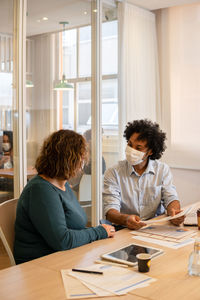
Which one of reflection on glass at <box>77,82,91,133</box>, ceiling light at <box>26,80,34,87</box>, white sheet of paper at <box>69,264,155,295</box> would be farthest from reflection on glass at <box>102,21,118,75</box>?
white sheet of paper at <box>69,264,155,295</box>

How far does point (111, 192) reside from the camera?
255 cm

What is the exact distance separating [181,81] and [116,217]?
2.67 m

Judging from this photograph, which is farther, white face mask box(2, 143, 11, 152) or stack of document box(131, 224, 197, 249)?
white face mask box(2, 143, 11, 152)

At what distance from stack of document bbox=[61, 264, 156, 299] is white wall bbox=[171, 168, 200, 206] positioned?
10.5ft

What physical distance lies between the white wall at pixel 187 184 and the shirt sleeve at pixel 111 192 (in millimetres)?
2176

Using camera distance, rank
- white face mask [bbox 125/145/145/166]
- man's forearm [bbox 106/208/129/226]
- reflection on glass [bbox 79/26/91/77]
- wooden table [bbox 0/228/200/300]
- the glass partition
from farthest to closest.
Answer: reflection on glass [bbox 79/26/91/77]
the glass partition
white face mask [bbox 125/145/145/166]
man's forearm [bbox 106/208/129/226]
wooden table [bbox 0/228/200/300]

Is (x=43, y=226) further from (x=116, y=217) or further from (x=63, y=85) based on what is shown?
(x=63, y=85)

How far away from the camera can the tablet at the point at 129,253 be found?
5.32 feet

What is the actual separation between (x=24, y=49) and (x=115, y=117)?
1349 millimetres

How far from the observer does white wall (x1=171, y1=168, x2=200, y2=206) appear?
180 inches

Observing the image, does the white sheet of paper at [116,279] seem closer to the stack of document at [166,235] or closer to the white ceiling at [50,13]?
the stack of document at [166,235]

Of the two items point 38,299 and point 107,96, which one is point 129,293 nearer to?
point 38,299

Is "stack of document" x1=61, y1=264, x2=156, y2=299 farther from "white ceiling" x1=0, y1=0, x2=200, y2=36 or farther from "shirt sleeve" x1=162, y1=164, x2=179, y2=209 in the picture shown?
"white ceiling" x1=0, y1=0, x2=200, y2=36

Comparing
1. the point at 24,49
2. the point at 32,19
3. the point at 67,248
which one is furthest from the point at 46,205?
the point at 32,19
